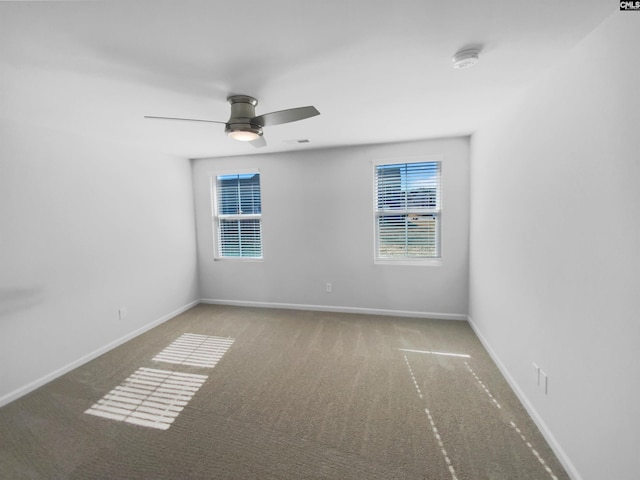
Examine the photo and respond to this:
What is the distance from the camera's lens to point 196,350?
2.97 metres

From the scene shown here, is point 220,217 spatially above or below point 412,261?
above

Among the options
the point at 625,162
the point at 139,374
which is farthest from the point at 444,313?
the point at 139,374

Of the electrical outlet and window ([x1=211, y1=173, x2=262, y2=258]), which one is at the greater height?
window ([x1=211, y1=173, x2=262, y2=258])

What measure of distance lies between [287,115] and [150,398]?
2489mm

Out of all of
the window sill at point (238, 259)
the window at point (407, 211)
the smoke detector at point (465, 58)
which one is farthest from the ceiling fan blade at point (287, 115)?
the window sill at point (238, 259)

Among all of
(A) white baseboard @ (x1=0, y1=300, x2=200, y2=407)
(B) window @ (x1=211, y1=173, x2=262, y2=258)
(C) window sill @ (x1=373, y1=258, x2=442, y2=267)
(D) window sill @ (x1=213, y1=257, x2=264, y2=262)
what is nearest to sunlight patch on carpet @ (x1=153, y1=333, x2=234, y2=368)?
(A) white baseboard @ (x1=0, y1=300, x2=200, y2=407)

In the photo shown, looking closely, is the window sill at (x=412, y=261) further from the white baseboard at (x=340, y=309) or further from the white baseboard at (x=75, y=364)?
the white baseboard at (x=75, y=364)

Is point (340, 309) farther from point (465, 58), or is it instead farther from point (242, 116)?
point (465, 58)

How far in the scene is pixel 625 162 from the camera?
114 cm

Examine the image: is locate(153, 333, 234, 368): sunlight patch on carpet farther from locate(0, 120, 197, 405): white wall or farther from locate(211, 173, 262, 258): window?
locate(211, 173, 262, 258): window

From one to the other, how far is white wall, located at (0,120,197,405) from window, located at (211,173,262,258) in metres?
0.72

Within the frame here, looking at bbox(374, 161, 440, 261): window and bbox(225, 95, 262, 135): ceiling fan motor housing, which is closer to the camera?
bbox(225, 95, 262, 135): ceiling fan motor housing

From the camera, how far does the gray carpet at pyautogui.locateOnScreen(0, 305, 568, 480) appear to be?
158 centimetres

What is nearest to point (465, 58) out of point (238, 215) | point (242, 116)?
point (242, 116)
